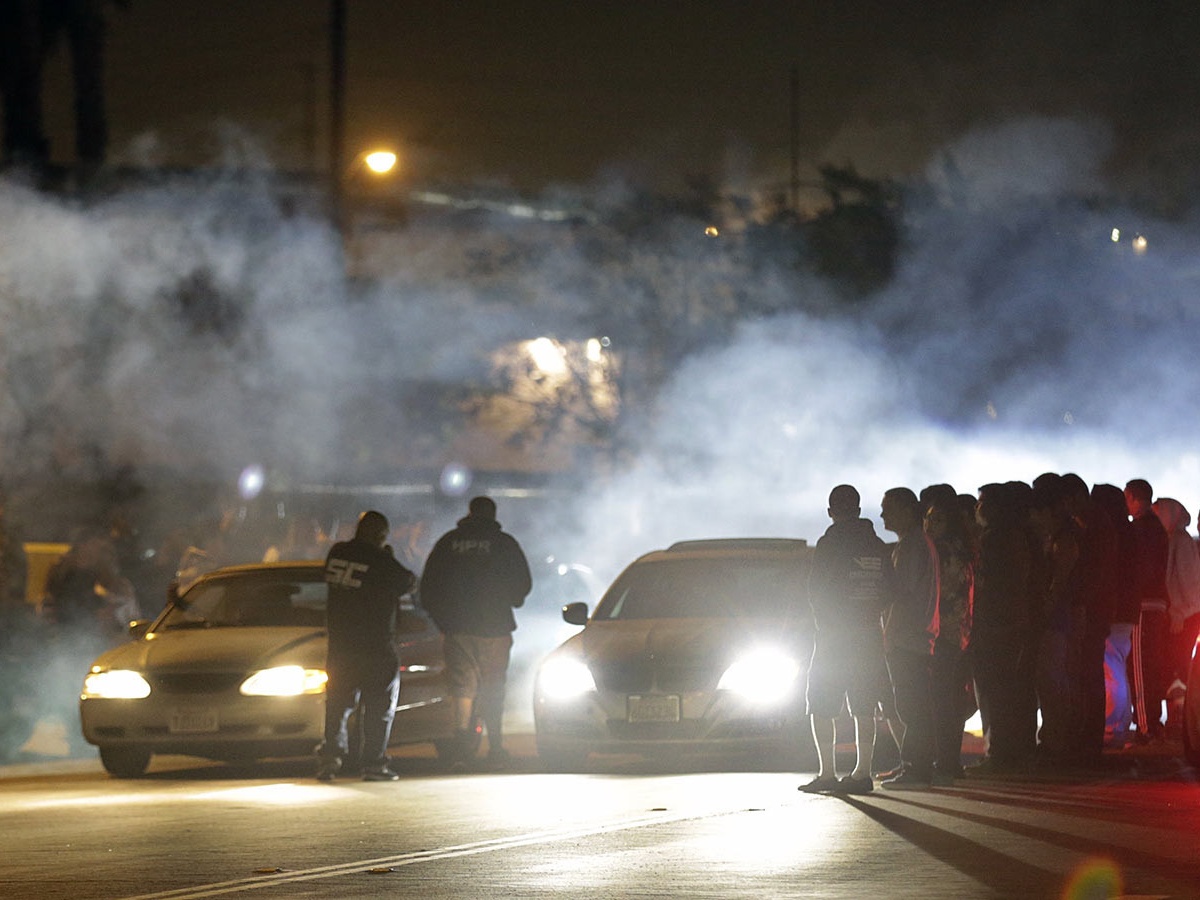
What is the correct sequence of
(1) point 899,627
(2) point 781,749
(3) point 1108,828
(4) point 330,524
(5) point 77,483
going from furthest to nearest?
(5) point 77,483
(4) point 330,524
(2) point 781,749
(1) point 899,627
(3) point 1108,828

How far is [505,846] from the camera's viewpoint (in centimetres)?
984

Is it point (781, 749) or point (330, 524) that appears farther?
point (330, 524)

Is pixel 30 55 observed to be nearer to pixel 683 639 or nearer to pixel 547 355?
pixel 547 355

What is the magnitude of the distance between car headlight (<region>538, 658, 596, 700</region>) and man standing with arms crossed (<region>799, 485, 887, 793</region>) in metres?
2.25

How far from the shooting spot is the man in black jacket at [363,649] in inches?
551

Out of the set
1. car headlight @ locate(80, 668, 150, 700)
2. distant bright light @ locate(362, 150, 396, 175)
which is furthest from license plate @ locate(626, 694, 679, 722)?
distant bright light @ locate(362, 150, 396, 175)

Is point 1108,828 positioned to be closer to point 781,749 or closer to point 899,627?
point 899,627

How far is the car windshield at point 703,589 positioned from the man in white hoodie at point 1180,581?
2.68 m

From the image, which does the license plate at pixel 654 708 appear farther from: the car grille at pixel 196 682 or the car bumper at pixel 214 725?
the car grille at pixel 196 682

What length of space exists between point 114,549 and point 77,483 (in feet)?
36.7

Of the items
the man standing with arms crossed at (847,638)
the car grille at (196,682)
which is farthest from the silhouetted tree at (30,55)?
the man standing with arms crossed at (847,638)

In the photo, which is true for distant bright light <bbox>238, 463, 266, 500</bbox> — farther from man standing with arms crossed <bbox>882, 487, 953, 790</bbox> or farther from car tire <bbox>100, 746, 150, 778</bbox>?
man standing with arms crossed <bbox>882, 487, 953, 790</bbox>

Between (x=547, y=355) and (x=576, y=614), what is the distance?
22407 millimetres

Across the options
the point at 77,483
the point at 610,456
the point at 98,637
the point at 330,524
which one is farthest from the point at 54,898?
the point at 610,456
